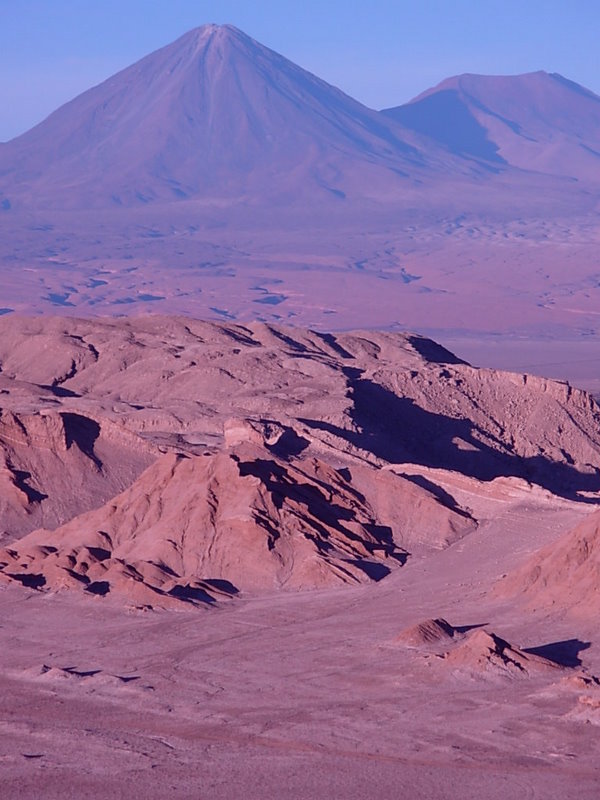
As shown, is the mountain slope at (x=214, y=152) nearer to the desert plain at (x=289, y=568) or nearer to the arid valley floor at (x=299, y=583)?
the desert plain at (x=289, y=568)

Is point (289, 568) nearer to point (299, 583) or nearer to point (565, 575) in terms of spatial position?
point (299, 583)

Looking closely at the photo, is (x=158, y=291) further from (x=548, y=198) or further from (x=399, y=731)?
(x=399, y=731)

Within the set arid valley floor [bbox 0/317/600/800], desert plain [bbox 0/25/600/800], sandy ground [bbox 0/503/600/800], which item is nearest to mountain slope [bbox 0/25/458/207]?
desert plain [bbox 0/25/600/800]

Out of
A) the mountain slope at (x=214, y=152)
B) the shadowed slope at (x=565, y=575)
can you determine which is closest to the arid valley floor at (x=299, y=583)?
the shadowed slope at (x=565, y=575)

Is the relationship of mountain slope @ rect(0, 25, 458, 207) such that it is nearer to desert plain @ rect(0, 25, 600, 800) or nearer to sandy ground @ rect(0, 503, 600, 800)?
desert plain @ rect(0, 25, 600, 800)

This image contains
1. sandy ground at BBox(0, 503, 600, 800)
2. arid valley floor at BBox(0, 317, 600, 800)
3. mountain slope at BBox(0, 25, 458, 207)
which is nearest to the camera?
sandy ground at BBox(0, 503, 600, 800)

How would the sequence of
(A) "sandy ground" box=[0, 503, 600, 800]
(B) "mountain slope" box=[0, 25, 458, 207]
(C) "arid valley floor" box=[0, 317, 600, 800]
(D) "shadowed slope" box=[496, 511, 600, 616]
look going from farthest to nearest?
1. (B) "mountain slope" box=[0, 25, 458, 207]
2. (D) "shadowed slope" box=[496, 511, 600, 616]
3. (C) "arid valley floor" box=[0, 317, 600, 800]
4. (A) "sandy ground" box=[0, 503, 600, 800]

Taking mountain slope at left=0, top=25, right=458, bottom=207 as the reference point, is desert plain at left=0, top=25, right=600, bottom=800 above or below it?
below

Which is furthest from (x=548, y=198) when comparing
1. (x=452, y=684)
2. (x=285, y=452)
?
(x=452, y=684)
